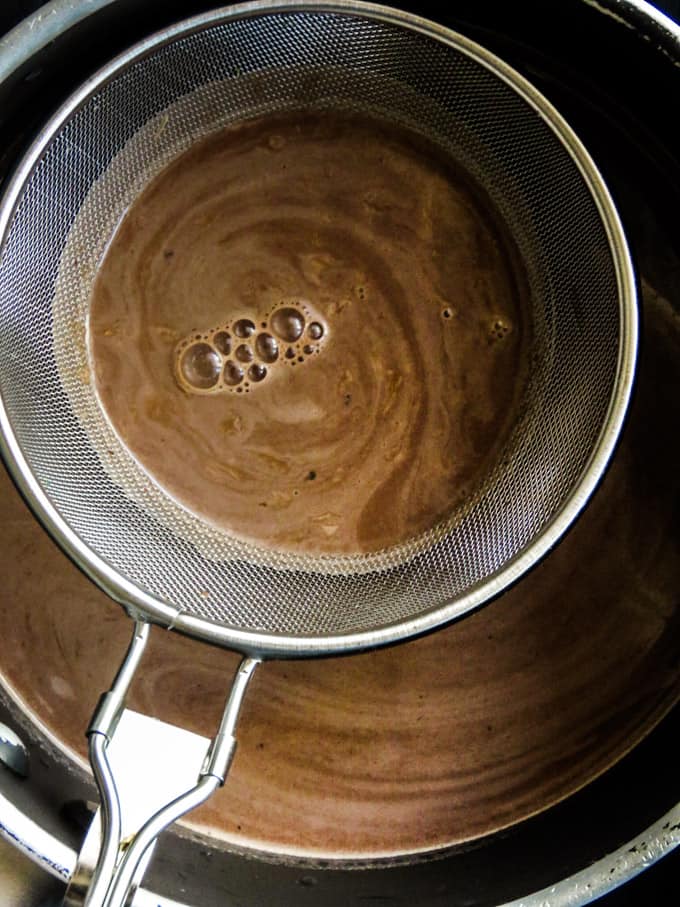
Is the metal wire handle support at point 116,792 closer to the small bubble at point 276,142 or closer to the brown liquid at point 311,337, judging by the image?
the brown liquid at point 311,337

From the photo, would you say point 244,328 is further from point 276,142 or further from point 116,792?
point 116,792

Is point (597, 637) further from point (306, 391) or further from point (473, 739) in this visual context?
point (306, 391)

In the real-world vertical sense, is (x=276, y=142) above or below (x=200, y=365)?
above

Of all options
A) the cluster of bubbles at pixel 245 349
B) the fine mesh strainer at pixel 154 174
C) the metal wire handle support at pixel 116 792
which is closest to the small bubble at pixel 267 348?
the cluster of bubbles at pixel 245 349

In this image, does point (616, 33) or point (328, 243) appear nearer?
point (616, 33)

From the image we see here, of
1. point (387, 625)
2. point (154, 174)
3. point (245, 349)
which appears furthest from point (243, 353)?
point (387, 625)

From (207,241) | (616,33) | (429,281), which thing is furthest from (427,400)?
(616,33)

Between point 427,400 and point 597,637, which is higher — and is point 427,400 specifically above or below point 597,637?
above
